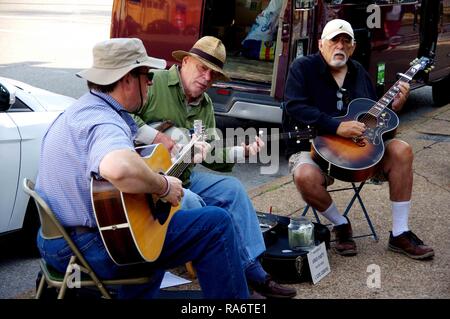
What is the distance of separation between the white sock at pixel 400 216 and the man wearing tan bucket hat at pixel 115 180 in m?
1.57

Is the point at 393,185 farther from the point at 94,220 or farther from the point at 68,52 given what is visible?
the point at 68,52

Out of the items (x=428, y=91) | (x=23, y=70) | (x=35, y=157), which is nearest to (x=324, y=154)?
(x=35, y=157)

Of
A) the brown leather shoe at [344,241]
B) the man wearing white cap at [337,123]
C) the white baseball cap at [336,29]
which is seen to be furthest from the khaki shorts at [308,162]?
the white baseball cap at [336,29]

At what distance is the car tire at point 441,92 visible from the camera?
977 centimetres

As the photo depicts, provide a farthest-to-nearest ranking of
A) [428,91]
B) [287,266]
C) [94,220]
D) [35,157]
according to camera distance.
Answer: [428,91], [35,157], [287,266], [94,220]

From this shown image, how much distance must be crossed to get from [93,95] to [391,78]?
17.2 ft

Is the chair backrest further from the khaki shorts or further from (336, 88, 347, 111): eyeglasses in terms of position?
(336, 88, 347, 111): eyeglasses

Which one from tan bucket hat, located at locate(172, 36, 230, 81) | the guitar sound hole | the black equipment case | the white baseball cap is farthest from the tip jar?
the white baseball cap

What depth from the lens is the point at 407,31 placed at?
307 inches

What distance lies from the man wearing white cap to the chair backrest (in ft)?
5.78

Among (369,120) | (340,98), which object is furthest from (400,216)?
(340,98)

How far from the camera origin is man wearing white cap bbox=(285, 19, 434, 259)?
4305 mm

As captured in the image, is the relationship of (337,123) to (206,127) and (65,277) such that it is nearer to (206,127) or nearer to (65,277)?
(206,127)

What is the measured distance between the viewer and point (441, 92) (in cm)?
985
